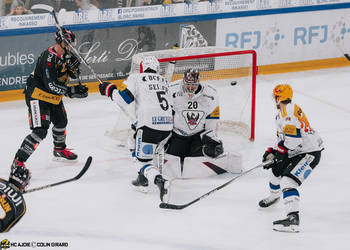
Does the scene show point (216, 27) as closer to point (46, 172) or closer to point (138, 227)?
point (46, 172)

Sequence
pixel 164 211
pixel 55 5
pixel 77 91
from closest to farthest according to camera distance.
→ pixel 164 211 < pixel 77 91 < pixel 55 5

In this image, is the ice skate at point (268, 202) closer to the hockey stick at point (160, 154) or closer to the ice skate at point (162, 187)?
the ice skate at point (162, 187)

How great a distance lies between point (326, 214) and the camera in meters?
4.97

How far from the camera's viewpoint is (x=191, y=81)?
5387mm

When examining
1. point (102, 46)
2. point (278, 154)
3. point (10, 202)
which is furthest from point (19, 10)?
point (278, 154)

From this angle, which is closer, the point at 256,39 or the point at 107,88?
the point at 107,88

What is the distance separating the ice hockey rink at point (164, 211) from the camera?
4.50 metres

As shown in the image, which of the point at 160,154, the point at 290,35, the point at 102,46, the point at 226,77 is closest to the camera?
the point at 160,154

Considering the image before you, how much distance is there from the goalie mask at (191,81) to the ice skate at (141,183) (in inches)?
34.2

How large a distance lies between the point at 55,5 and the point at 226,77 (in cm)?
281

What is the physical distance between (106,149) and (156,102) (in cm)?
153

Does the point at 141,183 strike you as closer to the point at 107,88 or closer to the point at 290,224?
the point at 107,88

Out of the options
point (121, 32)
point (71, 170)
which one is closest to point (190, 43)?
point (121, 32)

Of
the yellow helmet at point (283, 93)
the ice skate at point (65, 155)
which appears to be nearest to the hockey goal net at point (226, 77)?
the ice skate at point (65, 155)
